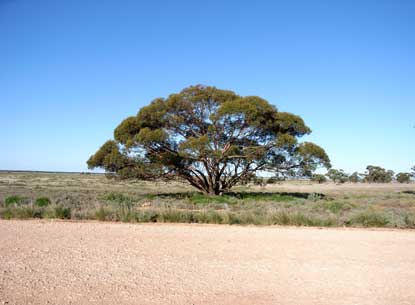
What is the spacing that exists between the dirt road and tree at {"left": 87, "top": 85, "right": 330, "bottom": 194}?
475 inches

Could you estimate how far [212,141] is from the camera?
Answer: 2167 cm

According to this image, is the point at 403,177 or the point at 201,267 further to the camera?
the point at 403,177

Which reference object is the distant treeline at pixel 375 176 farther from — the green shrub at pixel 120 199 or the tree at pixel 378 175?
the green shrub at pixel 120 199

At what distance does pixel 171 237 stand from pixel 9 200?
10.8 metres

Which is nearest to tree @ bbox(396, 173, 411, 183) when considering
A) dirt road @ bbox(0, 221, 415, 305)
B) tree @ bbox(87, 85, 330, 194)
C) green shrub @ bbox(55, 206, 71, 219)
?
tree @ bbox(87, 85, 330, 194)

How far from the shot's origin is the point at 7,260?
6.17 m

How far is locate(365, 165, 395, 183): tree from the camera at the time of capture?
9906 cm

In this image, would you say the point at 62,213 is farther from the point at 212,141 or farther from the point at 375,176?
the point at 375,176

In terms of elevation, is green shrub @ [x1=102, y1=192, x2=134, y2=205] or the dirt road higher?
green shrub @ [x1=102, y1=192, x2=134, y2=205]

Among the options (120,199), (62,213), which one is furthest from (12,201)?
(62,213)

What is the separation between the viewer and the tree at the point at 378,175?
99.1m

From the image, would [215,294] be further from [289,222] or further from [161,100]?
[161,100]

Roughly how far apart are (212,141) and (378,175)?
3652 inches

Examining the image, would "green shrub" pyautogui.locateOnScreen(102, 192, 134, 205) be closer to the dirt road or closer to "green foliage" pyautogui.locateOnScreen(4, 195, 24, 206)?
"green foliage" pyautogui.locateOnScreen(4, 195, 24, 206)
